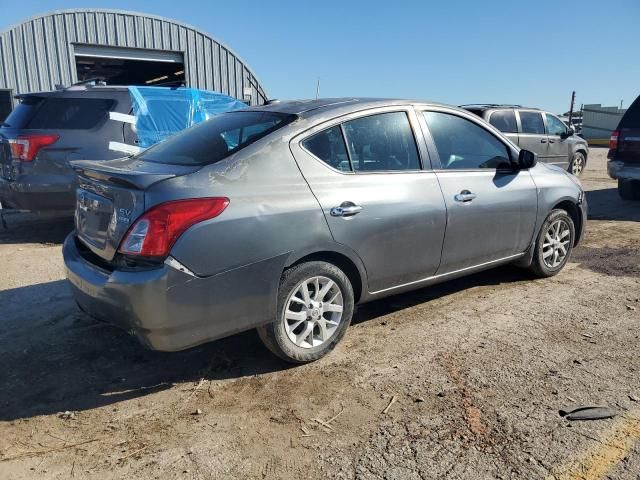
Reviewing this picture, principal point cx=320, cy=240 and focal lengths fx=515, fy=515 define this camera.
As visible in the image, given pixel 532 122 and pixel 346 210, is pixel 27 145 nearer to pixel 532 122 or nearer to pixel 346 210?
pixel 346 210

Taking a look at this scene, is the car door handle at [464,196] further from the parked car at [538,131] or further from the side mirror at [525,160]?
the parked car at [538,131]

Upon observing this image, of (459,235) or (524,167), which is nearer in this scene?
(459,235)

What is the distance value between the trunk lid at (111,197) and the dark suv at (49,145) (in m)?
3.44

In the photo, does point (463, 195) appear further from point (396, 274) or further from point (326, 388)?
point (326, 388)

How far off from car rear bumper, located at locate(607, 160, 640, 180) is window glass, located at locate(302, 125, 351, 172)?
7181 millimetres

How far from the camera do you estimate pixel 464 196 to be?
4.02 m

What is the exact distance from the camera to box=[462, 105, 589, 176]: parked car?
36.5ft

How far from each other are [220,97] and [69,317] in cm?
617

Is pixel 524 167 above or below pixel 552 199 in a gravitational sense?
above

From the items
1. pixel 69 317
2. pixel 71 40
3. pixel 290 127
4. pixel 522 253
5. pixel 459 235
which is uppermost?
pixel 71 40

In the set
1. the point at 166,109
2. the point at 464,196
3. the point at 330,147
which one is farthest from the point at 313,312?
the point at 166,109

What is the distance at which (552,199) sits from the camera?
4.78 meters

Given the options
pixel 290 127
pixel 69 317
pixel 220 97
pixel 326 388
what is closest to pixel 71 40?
pixel 220 97

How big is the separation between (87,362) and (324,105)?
2391 millimetres
